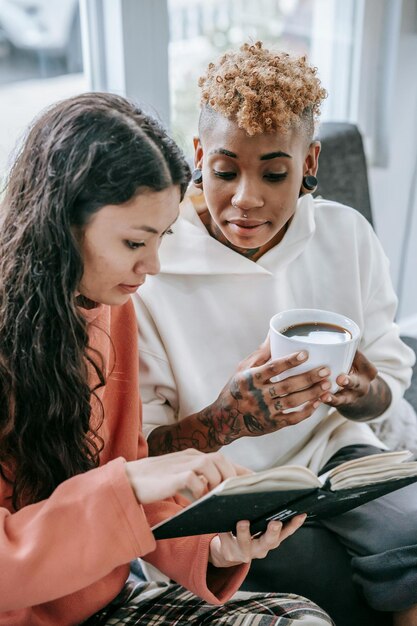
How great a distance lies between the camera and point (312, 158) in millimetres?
1360

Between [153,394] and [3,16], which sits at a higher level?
[3,16]

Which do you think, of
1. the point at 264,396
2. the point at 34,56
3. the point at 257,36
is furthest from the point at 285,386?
the point at 257,36

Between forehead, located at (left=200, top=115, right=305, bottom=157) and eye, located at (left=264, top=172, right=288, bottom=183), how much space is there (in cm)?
4

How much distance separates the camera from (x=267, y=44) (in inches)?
91.7

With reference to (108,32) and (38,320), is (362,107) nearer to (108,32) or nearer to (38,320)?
(108,32)

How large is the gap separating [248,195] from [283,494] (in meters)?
0.50

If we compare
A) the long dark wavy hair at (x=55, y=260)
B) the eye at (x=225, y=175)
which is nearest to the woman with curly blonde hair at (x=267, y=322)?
the eye at (x=225, y=175)

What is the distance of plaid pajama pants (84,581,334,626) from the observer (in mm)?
1142

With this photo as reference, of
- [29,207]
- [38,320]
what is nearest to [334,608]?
[38,320]

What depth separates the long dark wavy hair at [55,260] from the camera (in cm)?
96

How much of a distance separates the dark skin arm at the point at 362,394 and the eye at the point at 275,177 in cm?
33

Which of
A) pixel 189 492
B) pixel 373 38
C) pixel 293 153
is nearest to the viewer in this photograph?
pixel 189 492

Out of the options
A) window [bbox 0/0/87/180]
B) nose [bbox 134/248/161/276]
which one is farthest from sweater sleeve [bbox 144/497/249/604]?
window [bbox 0/0/87/180]

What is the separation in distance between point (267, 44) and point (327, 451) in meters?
1.32
